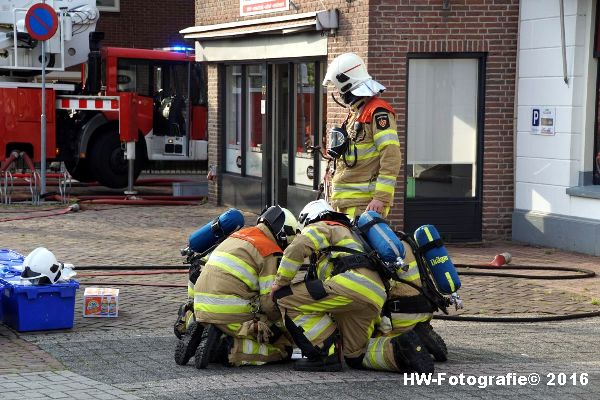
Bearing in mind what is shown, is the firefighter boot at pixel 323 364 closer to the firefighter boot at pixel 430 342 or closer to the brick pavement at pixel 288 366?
the brick pavement at pixel 288 366

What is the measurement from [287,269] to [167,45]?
23.2m

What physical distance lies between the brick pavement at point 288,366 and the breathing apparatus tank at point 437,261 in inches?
20.9

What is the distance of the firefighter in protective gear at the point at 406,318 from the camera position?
7398mm

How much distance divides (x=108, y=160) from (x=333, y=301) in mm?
13046

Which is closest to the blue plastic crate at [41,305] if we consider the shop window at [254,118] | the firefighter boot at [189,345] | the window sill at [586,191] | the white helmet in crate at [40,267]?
the white helmet in crate at [40,267]

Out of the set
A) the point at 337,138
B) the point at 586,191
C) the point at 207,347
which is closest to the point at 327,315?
the point at 207,347

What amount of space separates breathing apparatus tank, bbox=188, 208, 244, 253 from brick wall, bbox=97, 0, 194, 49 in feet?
71.0

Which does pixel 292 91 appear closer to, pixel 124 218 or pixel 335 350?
pixel 124 218

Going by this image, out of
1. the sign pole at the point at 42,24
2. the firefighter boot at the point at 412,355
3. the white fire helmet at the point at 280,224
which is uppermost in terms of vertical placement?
the sign pole at the point at 42,24

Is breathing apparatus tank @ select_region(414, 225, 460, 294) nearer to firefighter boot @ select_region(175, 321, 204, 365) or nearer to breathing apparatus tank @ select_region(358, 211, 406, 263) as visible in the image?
breathing apparatus tank @ select_region(358, 211, 406, 263)

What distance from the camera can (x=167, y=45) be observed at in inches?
1172

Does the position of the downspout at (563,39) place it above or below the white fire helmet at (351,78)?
above

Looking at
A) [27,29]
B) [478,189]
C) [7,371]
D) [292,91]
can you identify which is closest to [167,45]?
[27,29]

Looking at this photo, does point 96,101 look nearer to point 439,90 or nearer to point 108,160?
point 108,160
